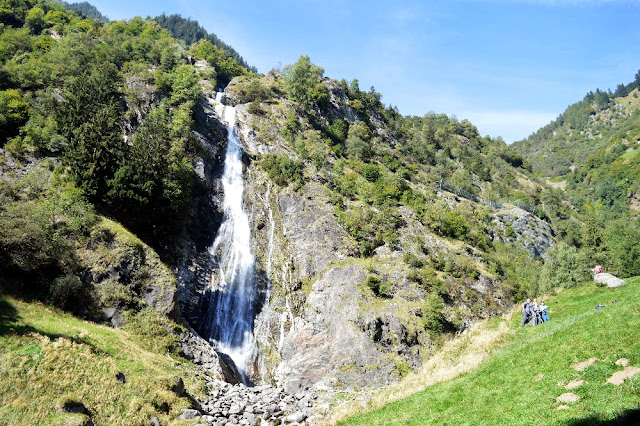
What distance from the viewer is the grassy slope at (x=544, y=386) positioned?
10.2 meters

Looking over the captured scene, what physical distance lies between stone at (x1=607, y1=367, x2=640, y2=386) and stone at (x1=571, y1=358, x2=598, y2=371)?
1244 millimetres

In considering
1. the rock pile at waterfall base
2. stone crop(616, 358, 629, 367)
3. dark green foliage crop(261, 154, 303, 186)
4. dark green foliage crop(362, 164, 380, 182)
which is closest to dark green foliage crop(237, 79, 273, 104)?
dark green foliage crop(261, 154, 303, 186)

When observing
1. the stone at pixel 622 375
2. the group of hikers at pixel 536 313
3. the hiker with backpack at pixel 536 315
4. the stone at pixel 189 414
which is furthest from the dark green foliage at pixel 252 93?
the stone at pixel 622 375

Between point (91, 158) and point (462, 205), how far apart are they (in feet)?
225

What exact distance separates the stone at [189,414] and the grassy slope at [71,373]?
0.96ft

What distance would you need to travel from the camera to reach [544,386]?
12.7 meters

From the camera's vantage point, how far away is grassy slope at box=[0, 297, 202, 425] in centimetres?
1869

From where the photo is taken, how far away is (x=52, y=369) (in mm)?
21203

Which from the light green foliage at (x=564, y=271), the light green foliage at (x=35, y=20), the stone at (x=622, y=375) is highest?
the light green foliage at (x=35, y=20)

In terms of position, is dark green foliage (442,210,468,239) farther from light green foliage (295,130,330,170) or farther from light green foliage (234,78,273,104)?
light green foliage (234,78,273,104)

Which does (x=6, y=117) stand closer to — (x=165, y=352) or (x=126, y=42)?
(x=165, y=352)

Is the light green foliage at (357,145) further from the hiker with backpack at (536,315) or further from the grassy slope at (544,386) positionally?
the grassy slope at (544,386)

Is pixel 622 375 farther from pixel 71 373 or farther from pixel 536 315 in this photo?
pixel 71 373

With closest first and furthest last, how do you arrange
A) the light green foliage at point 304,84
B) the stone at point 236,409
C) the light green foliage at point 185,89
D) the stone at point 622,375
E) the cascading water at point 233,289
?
the stone at point 622,375 → the stone at point 236,409 → the cascading water at point 233,289 → the light green foliage at point 185,89 → the light green foliage at point 304,84
